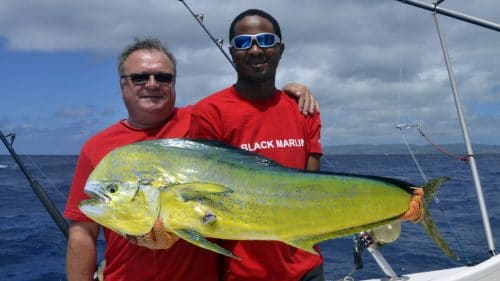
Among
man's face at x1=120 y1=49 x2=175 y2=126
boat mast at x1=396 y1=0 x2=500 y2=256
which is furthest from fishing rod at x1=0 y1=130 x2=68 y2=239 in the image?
boat mast at x1=396 y1=0 x2=500 y2=256

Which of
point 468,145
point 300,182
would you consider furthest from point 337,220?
point 468,145

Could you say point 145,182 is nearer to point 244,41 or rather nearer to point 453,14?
point 244,41

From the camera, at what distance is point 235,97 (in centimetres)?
267

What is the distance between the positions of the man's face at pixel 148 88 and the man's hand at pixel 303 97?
27.7 inches

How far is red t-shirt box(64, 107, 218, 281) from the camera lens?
2623mm

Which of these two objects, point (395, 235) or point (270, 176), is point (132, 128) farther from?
point (395, 235)

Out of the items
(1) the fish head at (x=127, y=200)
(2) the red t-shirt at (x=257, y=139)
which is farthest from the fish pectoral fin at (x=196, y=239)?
(2) the red t-shirt at (x=257, y=139)

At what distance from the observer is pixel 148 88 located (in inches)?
105

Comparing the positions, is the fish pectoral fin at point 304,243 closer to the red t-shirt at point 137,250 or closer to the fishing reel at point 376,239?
the red t-shirt at point 137,250

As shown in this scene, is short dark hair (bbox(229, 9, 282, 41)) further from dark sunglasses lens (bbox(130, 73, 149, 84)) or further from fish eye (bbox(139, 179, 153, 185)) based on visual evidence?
fish eye (bbox(139, 179, 153, 185))

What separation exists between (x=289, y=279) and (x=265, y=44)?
3.90 feet

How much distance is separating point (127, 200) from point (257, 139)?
2.67 feet

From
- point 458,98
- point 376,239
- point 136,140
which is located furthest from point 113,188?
point 458,98

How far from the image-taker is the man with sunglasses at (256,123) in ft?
8.35
